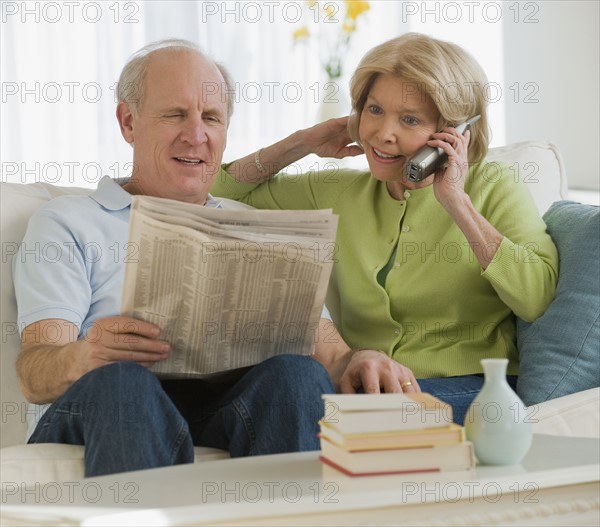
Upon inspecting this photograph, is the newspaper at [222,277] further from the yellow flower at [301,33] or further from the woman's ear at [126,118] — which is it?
the yellow flower at [301,33]

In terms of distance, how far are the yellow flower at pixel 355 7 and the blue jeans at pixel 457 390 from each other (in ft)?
6.76

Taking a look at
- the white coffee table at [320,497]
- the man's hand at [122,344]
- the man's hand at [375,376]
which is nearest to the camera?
the white coffee table at [320,497]

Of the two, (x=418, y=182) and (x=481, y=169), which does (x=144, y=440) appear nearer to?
(x=418, y=182)

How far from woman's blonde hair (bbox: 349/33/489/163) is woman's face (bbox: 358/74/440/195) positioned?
0.06ft

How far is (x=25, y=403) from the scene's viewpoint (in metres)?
1.71

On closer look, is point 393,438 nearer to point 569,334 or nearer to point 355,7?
point 569,334

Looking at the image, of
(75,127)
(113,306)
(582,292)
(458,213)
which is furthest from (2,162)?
(582,292)

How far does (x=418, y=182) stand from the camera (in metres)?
1.89

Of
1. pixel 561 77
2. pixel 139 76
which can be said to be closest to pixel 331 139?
pixel 139 76

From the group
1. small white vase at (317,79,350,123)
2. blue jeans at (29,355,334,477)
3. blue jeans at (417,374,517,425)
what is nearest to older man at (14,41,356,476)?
blue jeans at (29,355,334,477)

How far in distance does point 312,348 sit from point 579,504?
56cm

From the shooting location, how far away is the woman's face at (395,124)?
1.85 metres

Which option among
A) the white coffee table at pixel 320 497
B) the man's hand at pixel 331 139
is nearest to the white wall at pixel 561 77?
the man's hand at pixel 331 139

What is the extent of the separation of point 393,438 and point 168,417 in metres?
0.43
